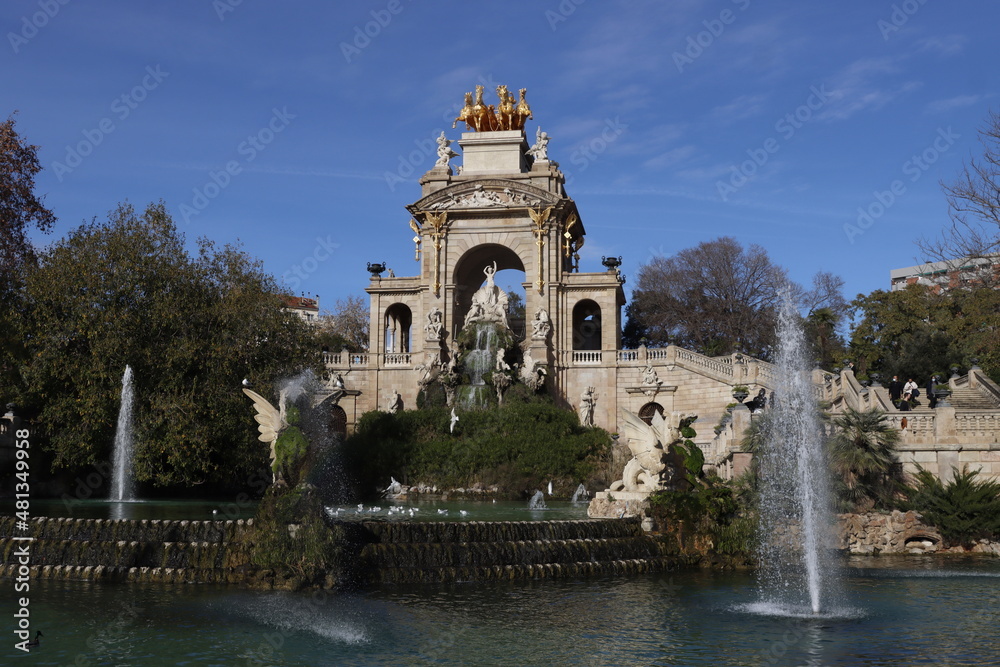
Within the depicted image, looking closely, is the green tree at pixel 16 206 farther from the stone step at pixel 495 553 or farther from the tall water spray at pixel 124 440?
the stone step at pixel 495 553

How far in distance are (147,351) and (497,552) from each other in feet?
42.9

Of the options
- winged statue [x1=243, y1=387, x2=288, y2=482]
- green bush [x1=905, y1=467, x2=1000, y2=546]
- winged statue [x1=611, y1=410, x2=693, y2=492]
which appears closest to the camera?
winged statue [x1=243, y1=387, x2=288, y2=482]

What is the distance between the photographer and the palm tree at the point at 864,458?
20.4 meters

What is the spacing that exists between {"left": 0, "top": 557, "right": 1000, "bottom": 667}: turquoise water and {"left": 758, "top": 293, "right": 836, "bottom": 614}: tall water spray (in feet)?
1.99

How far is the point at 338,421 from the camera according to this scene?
41.7 metres

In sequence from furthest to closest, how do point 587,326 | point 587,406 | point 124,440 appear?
point 587,326
point 587,406
point 124,440

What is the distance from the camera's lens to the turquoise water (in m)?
10.4

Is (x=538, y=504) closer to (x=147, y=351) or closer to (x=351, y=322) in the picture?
(x=147, y=351)

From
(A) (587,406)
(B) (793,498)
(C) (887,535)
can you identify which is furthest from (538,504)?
(A) (587,406)

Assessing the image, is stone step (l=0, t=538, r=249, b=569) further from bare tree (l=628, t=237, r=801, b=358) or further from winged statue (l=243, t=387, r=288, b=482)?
bare tree (l=628, t=237, r=801, b=358)

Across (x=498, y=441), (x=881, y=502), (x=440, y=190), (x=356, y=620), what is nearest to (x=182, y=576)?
(x=356, y=620)

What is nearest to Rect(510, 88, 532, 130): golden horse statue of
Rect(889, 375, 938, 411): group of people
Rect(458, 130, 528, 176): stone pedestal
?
Rect(458, 130, 528, 176): stone pedestal

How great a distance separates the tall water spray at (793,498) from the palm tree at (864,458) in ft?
1.62

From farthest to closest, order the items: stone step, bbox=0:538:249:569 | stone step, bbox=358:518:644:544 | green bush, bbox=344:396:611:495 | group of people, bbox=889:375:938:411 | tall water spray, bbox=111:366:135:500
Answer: green bush, bbox=344:396:611:495 → group of people, bbox=889:375:938:411 → tall water spray, bbox=111:366:135:500 → stone step, bbox=358:518:644:544 → stone step, bbox=0:538:249:569
